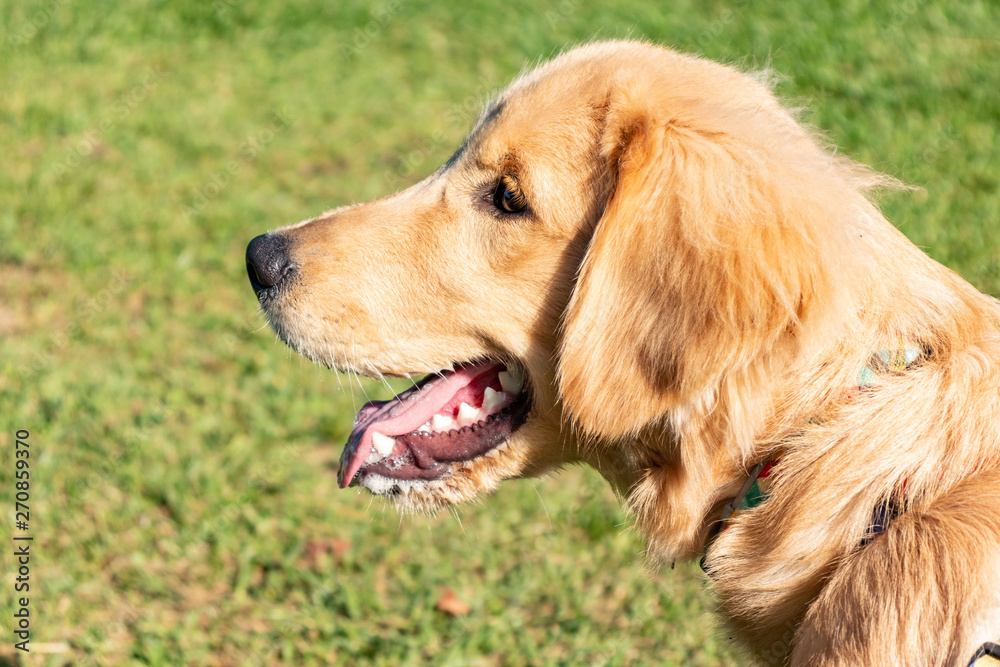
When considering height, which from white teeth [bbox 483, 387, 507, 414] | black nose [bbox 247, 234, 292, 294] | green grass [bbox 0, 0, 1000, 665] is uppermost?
black nose [bbox 247, 234, 292, 294]

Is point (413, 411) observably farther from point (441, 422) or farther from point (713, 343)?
point (713, 343)

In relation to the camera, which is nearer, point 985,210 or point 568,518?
point 568,518

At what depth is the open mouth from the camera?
9.24ft

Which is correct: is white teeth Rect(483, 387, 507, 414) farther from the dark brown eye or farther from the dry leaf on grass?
the dry leaf on grass

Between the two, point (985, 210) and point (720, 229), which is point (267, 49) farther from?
point (720, 229)

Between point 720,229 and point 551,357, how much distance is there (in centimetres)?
72

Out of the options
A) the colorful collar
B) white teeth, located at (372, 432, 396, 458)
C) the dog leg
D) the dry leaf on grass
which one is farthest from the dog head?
the dry leaf on grass

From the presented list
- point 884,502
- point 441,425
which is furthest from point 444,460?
point 884,502

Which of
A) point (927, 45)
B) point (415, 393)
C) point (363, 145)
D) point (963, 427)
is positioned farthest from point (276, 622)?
point (927, 45)

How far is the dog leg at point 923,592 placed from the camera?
1.86m

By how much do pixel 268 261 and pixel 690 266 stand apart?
145 centimetres

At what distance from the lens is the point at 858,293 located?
2.18 meters

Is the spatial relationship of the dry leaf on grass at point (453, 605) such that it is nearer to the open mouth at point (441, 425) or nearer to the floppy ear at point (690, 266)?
the open mouth at point (441, 425)

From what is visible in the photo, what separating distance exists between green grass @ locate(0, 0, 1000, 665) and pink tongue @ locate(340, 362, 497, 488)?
957 mm
